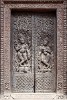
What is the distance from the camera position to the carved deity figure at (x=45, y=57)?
5672 millimetres

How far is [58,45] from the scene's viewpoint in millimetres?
5480

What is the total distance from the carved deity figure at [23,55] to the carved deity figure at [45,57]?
0.27 meters

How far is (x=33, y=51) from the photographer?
5.69 m

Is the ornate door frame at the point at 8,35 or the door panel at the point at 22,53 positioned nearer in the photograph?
the ornate door frame at the point at 8,35

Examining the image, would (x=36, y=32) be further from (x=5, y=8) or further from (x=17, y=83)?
(x=17, y=83)

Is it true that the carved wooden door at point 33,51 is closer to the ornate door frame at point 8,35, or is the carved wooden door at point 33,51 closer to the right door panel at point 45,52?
the right door panel at point 45,52

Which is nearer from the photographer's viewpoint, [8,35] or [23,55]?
[8,35]

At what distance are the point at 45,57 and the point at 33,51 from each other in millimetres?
296

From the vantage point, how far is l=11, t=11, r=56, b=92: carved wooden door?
5656mm

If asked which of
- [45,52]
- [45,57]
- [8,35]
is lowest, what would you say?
[45,57]

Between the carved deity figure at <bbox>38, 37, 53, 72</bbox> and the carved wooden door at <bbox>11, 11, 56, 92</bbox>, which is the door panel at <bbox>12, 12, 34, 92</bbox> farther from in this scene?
the carved deity figure at <bbox>38, 37, 53, 72</bbox>

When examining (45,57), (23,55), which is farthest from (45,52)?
(23,55)

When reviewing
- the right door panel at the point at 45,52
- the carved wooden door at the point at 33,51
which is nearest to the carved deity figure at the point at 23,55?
the carved wooden door at the point at 33,51

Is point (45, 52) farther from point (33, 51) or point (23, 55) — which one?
point (23, 55)
